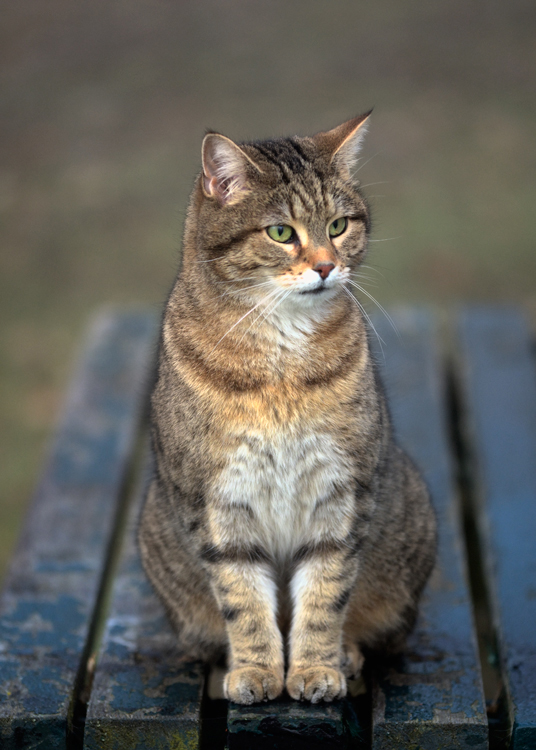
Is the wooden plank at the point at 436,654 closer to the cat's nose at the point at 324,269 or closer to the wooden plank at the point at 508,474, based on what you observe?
the wooden plank at the point at 508,474

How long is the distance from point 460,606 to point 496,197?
4637 millimetres

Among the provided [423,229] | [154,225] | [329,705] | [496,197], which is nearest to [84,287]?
[154,225]

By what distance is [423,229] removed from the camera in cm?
594

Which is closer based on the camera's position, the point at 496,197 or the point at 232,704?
the point at 232,704

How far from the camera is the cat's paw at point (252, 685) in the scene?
1.85 metres

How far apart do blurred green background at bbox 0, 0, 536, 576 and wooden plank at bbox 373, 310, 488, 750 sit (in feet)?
5.94

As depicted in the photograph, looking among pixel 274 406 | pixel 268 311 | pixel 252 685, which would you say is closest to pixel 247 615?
pixel 252 685

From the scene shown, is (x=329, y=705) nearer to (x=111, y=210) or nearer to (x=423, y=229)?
(x=423, y=229)

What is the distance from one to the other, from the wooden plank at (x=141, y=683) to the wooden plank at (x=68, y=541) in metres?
0.07

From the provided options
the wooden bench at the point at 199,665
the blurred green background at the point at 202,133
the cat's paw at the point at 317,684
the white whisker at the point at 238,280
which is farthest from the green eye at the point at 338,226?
the blurred green background at the point at 202,133

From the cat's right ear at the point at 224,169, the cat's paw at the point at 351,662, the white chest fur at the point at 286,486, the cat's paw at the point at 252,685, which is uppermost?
the cat's right ear at the point at 224,169

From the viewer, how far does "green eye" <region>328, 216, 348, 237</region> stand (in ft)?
6.42

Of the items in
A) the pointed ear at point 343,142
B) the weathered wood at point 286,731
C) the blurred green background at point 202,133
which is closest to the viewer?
the weathered wood at point 286,731

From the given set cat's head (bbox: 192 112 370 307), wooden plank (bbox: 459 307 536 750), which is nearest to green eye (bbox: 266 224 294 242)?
cat's head (bbox: 192 112 370 307)
